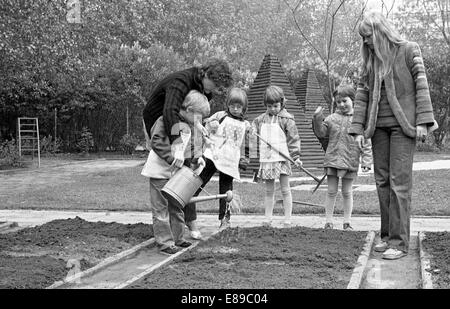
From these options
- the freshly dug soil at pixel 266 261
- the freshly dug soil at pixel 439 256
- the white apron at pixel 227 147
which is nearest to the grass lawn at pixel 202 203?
the white apron at pixel 227 147

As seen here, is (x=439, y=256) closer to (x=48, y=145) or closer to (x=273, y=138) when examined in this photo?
(x=273, y=138)

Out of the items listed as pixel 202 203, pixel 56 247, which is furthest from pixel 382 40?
pixel 202 203

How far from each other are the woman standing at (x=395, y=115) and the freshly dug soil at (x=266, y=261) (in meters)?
0.41

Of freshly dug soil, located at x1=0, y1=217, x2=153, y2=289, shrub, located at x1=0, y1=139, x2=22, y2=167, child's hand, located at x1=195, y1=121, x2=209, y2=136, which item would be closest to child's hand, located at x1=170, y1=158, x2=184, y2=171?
child's hand, located at x1=195, y1=121, x2=209, y2=136

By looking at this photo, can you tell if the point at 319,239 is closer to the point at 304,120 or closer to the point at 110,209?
the point at 110,209

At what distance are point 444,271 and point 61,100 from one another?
19691mm

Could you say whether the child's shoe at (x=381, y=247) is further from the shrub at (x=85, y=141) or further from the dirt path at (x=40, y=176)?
the shrub at (x=85, y=141)

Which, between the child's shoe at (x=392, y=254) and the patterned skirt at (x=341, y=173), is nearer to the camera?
the child's shoe at (x=392, y=254)

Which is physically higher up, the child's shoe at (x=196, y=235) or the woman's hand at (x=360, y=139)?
the woman's hand at (x=360, y=139)

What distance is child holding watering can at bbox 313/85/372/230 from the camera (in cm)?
627

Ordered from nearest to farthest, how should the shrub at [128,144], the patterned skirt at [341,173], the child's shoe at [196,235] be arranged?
1. the child's shoe at [196,235]
2. the patterned skirt at [341,173]
3. the shrub at [128,144]

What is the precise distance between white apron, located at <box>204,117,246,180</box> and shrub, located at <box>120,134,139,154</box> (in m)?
16.9

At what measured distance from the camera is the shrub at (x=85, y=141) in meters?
22.9

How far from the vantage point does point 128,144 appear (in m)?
22.9
